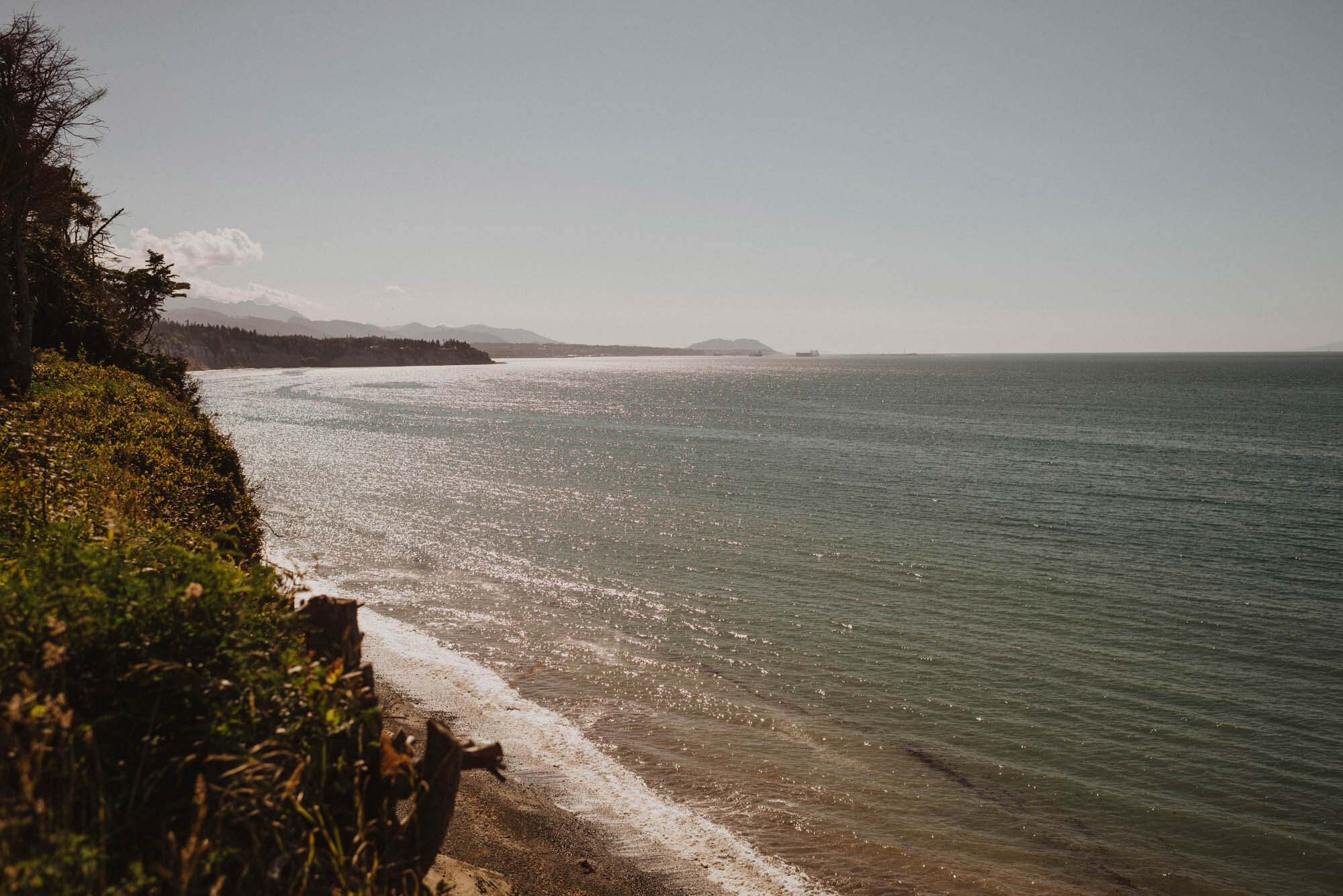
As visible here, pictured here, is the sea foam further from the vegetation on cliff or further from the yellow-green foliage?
the vegetation on cliff

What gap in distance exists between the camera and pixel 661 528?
30.1 meters

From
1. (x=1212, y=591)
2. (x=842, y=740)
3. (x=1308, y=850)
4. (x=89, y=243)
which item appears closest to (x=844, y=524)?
(x=1212, y=591)

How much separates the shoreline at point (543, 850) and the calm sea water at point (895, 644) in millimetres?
716

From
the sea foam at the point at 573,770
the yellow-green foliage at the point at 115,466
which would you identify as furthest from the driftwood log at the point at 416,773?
the sea foam at the point at 573,770

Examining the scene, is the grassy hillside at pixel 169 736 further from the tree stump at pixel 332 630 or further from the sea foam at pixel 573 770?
the sea foam at pixel 573 770

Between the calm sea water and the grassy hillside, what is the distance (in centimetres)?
757

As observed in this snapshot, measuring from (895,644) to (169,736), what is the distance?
57.7 ft

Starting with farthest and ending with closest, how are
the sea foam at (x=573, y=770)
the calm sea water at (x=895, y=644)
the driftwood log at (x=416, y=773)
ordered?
the calm sea water at (x=895, y=644) < the sea foam at (x=573, y=770) < the driftwood log at (x=416, y=773)

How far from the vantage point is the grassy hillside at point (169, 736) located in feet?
10.3

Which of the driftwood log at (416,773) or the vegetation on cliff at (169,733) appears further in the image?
the driftwood log at (416,773)

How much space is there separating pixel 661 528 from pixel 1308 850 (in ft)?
72.0

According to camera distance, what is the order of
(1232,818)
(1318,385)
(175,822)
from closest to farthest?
(175,822) < (1232,818) < (1318,385)

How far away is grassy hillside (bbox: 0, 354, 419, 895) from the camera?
124 inches

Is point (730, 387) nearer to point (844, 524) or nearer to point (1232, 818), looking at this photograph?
point (844, 524)
